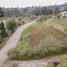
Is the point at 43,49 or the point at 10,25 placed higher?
the point at 43,49

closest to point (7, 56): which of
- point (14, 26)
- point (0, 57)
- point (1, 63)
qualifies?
point (0, 57)

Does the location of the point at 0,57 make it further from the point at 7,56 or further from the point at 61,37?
the point at 61,37

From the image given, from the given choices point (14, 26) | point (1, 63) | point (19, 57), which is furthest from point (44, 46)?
point (14, 26)

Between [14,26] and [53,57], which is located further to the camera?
[14,26]

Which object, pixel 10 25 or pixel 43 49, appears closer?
pixel 43 49

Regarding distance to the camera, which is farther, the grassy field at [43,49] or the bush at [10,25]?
the bush at [10,25]

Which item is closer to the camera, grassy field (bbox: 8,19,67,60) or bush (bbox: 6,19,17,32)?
grassy field (bbox: 8,19,67,60)

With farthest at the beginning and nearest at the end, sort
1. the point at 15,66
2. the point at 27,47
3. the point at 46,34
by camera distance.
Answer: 1. the point at 46,34
2. the point at 27,47
3. the point at 15,66

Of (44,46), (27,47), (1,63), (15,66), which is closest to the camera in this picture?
(15,66)

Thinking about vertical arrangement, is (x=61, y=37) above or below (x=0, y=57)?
above

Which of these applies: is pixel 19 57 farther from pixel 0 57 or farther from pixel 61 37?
pixel 61 37
